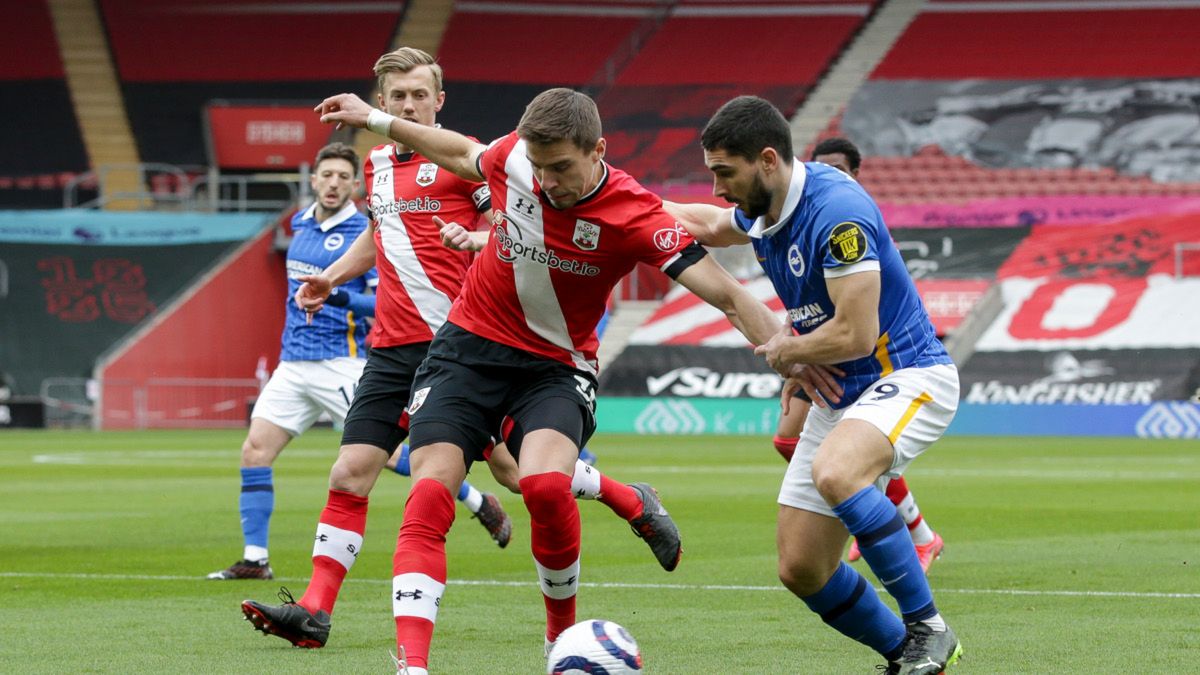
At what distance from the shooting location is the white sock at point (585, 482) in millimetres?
6879

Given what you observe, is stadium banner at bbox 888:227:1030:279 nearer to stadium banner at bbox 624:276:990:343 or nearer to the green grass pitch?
stadium banner at bbox 624:276:990:343

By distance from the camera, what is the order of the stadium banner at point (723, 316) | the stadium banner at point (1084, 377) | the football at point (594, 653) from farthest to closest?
Answer: the stadium banner at point (723, 316)
the stadium banner at point (1084, 377)
the football at point (594, 653)

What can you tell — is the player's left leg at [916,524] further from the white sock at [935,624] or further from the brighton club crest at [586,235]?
the brighton club crest at [586,235]

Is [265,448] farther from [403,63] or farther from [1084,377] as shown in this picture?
[1084,377]

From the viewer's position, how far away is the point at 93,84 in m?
39.1

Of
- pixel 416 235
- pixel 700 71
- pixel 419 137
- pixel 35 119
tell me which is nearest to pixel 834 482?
pixel 419 137

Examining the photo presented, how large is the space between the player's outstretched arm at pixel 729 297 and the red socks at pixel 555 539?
31.0 inches

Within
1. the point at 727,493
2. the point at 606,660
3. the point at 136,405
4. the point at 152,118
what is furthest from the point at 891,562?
the point at 152,118

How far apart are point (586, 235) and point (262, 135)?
31.5 metres

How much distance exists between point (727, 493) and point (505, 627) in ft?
27.9

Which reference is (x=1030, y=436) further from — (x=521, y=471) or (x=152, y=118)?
(x=521, y=471)

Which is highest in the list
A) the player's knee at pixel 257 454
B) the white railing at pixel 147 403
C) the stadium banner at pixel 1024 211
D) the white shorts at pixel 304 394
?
Answer: the white shorts at pixel 304 394

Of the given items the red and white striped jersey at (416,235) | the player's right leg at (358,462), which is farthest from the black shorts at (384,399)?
the red and white striped jersey at (416,235)

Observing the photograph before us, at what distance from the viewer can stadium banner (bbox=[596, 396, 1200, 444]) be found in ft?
91.7
